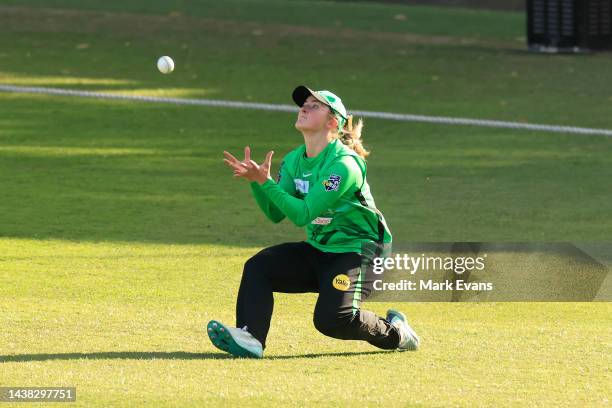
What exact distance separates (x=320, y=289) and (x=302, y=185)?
1.85ft

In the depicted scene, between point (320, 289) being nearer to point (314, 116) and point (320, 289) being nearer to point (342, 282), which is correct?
point (342, 282)

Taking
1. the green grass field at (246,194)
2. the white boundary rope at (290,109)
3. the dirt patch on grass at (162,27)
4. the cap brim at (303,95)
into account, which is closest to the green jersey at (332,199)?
the cap brim at (303,95)

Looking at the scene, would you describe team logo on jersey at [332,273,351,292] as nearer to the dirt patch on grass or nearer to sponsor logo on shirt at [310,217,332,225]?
sponsor logo on shirt at [310,217,332,225]

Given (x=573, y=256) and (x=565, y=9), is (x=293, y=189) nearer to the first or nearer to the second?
(x=573, y=256)

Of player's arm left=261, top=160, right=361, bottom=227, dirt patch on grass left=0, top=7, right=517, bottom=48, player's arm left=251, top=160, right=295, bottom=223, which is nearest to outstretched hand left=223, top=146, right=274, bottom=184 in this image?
player's arm left=261, top=160, right=361, bottom=227

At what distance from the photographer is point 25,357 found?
23.3 ft

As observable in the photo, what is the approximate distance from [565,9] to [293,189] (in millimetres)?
15114

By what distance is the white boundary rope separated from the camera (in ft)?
53.0

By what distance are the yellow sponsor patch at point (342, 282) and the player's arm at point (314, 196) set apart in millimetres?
325

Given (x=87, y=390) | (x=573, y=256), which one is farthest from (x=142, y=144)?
(x=87, y=390)

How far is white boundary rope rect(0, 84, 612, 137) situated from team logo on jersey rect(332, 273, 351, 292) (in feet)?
29.9

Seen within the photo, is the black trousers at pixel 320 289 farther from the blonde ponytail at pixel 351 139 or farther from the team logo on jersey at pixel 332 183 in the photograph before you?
the blonde ponytail at pixel 351 139

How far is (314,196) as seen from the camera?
7262 mm

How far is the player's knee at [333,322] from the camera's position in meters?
7.26
